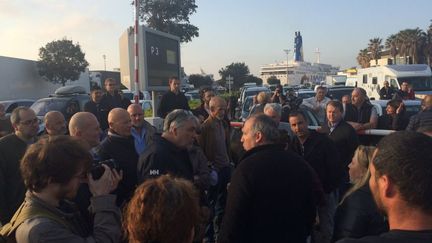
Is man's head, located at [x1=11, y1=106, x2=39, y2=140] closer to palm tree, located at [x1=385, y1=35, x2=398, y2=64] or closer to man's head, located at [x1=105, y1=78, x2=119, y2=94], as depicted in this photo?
man's head, located at [x1=105, y1=78, x2=119, y2=94]

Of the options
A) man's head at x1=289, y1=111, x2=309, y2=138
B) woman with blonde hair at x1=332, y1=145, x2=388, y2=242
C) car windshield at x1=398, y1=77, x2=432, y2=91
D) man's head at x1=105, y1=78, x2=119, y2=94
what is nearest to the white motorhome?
car windshield at x1=398, y1=77, x2=432, y2=91

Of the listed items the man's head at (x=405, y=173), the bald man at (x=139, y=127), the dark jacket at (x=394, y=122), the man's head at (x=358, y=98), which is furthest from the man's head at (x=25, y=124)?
the dark jacket at (x=394, y=122)

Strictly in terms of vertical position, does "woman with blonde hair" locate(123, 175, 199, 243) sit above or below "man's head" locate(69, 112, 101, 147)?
below

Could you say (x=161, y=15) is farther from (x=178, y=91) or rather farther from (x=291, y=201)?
(x=291, y=201)

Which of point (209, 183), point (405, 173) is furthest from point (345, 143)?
point (405, 173)

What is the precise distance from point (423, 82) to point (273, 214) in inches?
762

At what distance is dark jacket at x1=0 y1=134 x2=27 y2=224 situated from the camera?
3.96 meters

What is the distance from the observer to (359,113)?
774cm

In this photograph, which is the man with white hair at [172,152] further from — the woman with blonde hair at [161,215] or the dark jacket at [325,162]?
the woman with blonde hair at [161,215]

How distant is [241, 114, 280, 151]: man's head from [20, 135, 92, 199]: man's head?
1.47m

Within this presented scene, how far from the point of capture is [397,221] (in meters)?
1.56

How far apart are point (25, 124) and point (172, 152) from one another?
1.88 m

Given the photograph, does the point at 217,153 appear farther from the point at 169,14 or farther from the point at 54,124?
the point at 169,14

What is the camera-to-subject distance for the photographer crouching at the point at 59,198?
6.79 ft
